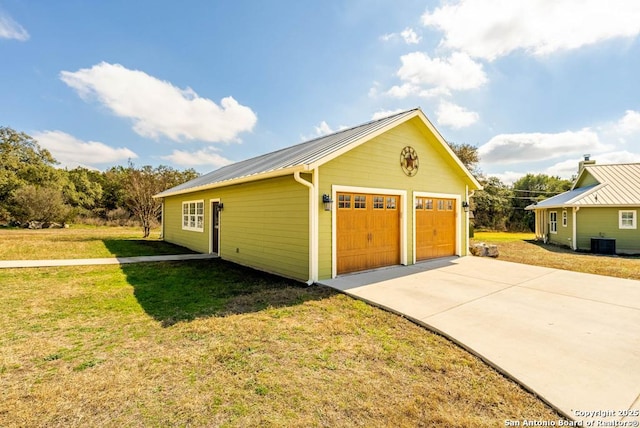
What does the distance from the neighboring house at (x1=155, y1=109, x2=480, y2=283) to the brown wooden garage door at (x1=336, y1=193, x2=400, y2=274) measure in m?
0.03

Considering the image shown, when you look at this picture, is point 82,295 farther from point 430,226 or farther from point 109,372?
point 430,226

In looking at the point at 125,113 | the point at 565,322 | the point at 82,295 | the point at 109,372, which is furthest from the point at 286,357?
the point at 125,113

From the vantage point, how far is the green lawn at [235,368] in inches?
94.1

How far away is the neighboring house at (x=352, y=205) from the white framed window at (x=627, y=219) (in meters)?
9.58

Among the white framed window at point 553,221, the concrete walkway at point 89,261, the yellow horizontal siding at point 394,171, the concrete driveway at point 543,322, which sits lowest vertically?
the concrete driveway at point 543,322

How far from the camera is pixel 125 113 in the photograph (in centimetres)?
1598

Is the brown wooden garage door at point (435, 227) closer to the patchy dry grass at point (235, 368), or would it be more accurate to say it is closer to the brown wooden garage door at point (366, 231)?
the brown wooden garage door at point (366, 231)

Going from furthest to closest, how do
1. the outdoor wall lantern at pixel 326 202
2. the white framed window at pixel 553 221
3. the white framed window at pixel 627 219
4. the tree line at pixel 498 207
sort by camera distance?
the tree line at pixel 498 207
the white framed window at pixel 553 221
the white framed window at pixel 627 219
the outdoor wall lantern at pixel 326 202

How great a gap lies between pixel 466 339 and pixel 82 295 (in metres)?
6.84

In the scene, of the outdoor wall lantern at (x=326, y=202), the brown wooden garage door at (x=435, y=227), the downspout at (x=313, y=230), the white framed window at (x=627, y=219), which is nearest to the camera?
the downspout at (x=313, y=230)

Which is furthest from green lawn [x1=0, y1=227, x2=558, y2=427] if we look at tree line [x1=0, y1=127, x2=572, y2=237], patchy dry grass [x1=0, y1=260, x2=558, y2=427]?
tree line [x1=0, y1=127, x2=572, y2=237]

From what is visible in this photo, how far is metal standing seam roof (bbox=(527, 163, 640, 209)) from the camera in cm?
1448

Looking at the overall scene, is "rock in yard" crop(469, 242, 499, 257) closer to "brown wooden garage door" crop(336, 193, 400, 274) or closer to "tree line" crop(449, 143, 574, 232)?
"brown wooden garage door" crop(336, 193, 400, 274)

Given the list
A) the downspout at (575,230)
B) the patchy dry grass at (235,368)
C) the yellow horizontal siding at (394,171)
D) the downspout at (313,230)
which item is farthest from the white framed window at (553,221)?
the patchy dry grass at (235,368)
